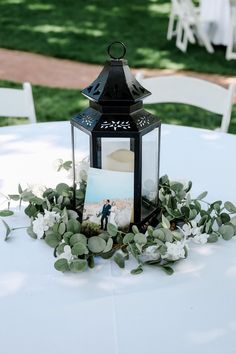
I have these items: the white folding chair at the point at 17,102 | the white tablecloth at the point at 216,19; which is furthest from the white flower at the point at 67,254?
the white tablecloth at the point at 216,19

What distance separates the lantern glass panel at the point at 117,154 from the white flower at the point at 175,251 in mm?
223

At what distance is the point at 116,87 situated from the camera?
1599 millimetres

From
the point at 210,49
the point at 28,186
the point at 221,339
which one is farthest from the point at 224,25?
the point at 221,339

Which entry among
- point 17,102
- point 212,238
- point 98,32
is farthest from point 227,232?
point 98,32

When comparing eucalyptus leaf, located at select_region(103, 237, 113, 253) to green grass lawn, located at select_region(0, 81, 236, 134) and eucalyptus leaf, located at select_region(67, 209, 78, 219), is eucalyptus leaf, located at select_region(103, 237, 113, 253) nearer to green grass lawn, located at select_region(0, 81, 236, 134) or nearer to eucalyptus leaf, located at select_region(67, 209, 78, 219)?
eucalyptus leaf, located at select_region(67, 209, 78, 219)

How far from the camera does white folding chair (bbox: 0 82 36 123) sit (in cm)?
277

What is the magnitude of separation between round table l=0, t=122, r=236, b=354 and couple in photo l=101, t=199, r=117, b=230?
0.36ft

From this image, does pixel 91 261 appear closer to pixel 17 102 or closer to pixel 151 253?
pixel 151 253

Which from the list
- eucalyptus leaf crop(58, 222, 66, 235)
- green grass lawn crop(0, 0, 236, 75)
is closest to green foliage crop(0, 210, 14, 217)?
eucalyptus leaf crop(58, 222, 66, 235)

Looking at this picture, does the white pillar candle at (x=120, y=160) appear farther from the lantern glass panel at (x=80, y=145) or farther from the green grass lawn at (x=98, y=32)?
the green grass lawn at (x=98, y=32)

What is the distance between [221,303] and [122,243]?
32 cm

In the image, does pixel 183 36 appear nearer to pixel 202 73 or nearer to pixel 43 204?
pixel 202 73

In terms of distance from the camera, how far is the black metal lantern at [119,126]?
5.20 ft

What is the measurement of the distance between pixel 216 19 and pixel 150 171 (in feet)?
18.5
